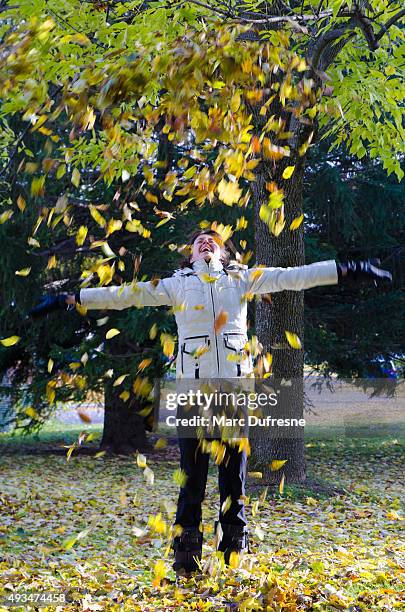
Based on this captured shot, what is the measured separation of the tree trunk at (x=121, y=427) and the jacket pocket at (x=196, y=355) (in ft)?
28.6

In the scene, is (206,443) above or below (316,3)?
below

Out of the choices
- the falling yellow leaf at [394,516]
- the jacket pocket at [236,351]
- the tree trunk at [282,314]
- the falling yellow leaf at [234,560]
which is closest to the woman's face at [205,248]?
the jacket pocket at [236,351]

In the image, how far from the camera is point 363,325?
497 inches

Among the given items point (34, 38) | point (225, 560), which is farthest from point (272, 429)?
point (34, 38)

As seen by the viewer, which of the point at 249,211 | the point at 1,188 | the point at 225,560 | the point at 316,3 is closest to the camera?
the point at 225,560

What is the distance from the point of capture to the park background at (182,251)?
4.30 meters

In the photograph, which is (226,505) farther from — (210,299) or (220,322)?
(210,299)

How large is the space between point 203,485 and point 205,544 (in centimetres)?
145

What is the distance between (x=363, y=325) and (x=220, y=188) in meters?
8.78

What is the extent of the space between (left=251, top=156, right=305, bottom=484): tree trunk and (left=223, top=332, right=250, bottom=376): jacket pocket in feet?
11.8

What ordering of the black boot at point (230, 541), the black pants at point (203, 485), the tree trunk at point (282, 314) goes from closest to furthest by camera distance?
the black pants at point (203, 485), the black boot at point (230, 541), the tree trunk at point (282, 314)

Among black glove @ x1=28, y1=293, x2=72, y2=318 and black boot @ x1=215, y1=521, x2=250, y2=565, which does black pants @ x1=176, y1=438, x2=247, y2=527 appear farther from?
A: black glove @ x1=28, y1=293, x2=72, y2=318

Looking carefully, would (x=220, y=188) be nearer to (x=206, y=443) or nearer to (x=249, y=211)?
(x=206, y=443)

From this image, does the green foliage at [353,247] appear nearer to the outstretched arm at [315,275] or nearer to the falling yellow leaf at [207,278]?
the outstretched arm at [315,275]
